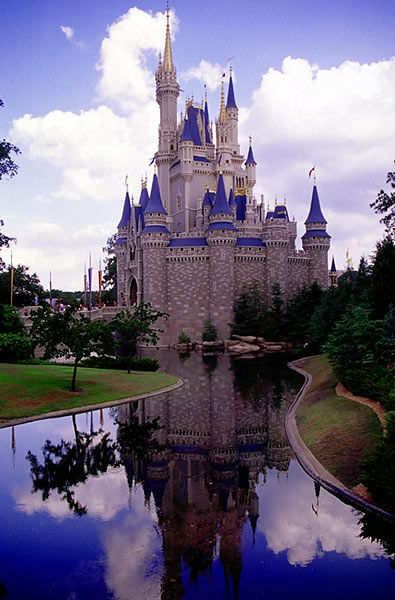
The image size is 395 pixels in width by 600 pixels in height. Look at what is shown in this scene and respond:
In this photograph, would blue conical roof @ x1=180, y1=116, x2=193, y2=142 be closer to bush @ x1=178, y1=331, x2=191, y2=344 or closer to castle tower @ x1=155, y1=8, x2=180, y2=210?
castle tower @ x1=155, y1=8, x2=180, y2=210

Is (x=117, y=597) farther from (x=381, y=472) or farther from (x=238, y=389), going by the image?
(x=238, y=389)

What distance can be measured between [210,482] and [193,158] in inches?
2058

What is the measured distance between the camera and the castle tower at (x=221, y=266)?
52.9 metres

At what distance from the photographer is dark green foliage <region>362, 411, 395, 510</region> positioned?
405 inches

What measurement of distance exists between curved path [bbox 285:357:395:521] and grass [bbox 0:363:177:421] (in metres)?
8.32

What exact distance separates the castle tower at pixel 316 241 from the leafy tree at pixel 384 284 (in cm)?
3375

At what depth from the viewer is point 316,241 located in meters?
59.8

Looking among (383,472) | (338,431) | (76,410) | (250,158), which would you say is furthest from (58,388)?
(250,158)

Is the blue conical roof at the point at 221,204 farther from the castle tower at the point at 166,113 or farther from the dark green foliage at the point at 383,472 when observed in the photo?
the dark green foliage at the point at 383,472

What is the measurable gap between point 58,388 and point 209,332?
29900 mm

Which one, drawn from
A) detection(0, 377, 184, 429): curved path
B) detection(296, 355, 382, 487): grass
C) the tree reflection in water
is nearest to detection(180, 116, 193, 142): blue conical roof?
detection(0, 377, 184, 429): curved path

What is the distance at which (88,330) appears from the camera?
2320 cm

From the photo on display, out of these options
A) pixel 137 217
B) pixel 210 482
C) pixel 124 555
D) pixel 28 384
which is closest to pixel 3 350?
pixel 28 384

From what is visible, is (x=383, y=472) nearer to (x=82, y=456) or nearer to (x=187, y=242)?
(x=82, y=456)
